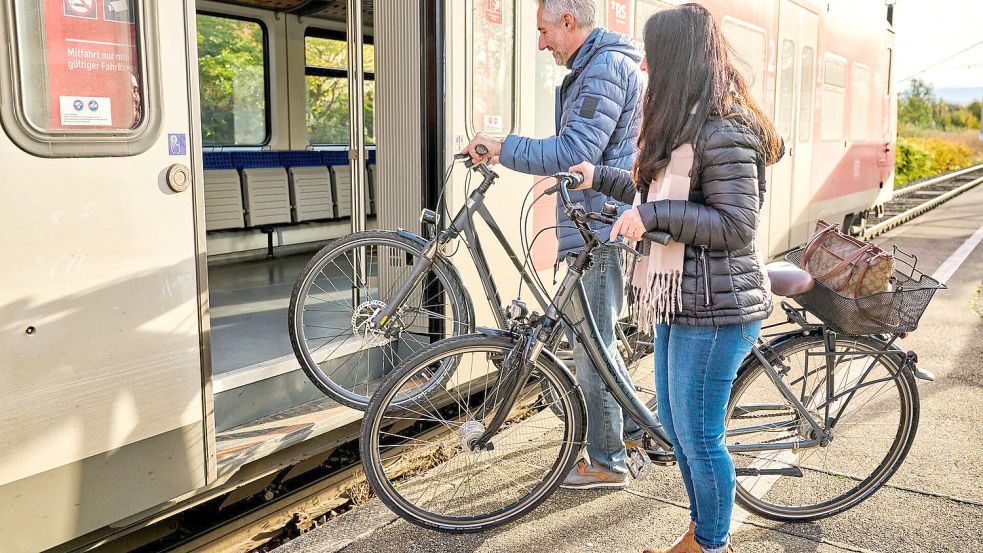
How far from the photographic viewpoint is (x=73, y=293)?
9.18ft

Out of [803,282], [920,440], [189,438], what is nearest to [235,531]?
[189,438]

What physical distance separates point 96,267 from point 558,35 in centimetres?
193

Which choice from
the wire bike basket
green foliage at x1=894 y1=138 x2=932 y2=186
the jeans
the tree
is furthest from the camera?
the tree

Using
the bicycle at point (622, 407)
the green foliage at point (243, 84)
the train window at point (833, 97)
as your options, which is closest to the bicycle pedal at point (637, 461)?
the bicycle at point (622, 407)

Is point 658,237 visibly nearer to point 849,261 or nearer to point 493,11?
point 849,261

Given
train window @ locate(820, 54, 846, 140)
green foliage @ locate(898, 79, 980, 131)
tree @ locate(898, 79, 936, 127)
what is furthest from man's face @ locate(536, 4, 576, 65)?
tree @ locate(898, 79, 936, 127)

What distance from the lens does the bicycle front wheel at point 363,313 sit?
393cm

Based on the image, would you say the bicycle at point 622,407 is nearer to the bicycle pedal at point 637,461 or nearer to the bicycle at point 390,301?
the bicycle pedal at point 637,461

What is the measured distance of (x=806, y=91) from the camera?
30.7 ft

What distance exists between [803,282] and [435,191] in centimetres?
190

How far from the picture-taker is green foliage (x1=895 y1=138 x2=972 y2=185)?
2625 centimetres

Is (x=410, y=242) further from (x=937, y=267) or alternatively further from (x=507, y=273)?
(x=937, y=267)

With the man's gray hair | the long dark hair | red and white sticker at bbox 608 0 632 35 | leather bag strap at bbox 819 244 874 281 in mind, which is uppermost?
red and white sticker at bbox 608 0 632 35

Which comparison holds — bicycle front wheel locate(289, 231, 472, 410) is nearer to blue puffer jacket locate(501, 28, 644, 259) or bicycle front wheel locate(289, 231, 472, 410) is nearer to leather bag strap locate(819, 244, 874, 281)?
blue puffer jacket locate(501, 28, 644, 259)
